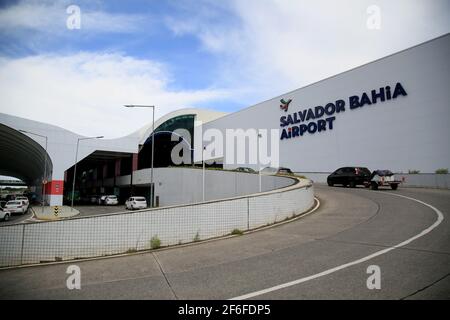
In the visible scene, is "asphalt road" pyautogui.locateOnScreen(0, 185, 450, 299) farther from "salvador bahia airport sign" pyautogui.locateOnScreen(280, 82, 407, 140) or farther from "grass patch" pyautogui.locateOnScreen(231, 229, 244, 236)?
"salvador bahia airport sign" pyautogui.locateOnScreen(280, 82, 407, 140)

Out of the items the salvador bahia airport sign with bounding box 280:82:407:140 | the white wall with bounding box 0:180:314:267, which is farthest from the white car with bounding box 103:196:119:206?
the white wall with bounding box 0:180:314:267

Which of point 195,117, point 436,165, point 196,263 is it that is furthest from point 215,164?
point 196,263

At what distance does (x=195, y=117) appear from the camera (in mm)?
57156

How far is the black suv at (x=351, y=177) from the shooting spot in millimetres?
24536

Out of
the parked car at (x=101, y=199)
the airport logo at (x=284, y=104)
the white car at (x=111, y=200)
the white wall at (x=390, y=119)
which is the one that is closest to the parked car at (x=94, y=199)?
the parked car at (x=101, y=199)

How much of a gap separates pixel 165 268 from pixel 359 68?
3071cm

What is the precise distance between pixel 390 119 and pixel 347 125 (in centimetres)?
467

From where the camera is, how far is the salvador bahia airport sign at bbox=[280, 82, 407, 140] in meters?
28.1

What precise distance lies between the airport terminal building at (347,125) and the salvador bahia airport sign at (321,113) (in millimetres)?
95

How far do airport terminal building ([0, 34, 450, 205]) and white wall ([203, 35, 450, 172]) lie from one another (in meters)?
0.07

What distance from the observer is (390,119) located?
2762cm

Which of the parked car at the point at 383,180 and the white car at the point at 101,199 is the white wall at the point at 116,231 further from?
the white car at the point at 101,199
